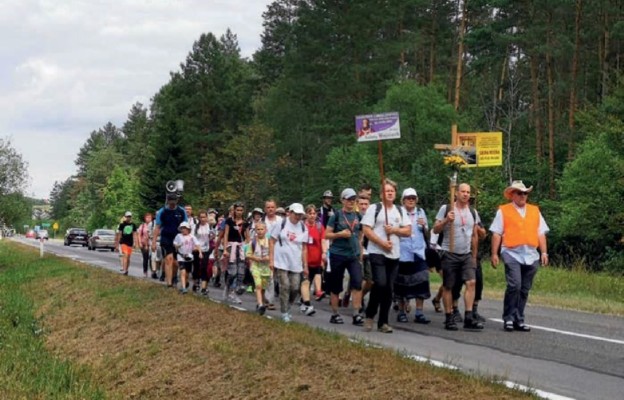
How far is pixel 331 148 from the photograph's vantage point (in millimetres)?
49188

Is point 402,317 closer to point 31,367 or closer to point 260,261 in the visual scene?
point 260,261

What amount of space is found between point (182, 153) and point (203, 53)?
1245 cm

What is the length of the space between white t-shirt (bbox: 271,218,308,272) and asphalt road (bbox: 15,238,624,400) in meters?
0.95

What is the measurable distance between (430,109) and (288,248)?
3337 cm

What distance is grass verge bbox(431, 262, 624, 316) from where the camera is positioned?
49.6 feet

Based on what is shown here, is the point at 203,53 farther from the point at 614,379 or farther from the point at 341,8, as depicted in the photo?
the point at 614,379

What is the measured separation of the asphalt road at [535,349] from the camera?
778cm

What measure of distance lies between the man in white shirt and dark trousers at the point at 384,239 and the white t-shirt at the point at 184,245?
6195 mm

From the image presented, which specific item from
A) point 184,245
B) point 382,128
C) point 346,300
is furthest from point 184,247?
point 382,128

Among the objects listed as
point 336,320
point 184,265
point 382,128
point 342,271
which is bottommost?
point 336,320

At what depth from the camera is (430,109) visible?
44.1 meters

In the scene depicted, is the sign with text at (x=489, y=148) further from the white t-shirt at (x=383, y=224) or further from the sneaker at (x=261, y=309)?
the white t-shirt at (x=383, y=224)

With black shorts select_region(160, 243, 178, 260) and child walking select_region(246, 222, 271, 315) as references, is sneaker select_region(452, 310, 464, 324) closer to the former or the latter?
child walking select_region(246, 222, 271, 315)

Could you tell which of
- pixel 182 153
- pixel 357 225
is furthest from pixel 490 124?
pixel 357 225
